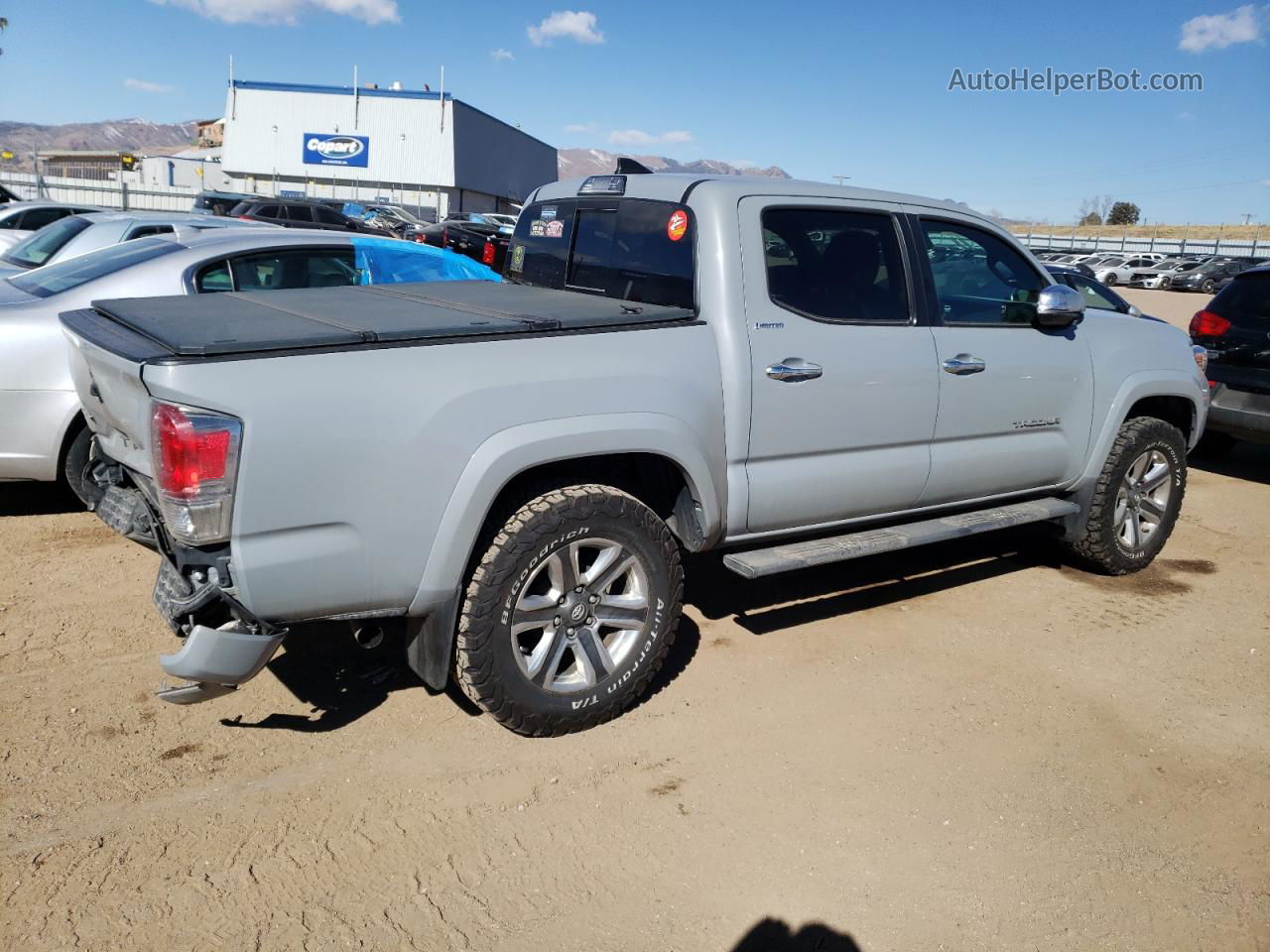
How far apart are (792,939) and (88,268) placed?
5.34 metres

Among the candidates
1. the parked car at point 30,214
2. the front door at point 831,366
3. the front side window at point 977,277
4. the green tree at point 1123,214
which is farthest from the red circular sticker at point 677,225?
the green tree at point 1123,214

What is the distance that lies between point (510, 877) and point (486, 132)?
60.3m

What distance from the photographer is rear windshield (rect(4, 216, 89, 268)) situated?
8.05 metres

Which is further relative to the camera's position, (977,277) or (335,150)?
(335,150)

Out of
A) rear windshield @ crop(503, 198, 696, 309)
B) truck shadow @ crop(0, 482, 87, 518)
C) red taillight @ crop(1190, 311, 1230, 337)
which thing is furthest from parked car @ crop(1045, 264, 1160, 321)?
truck shadow @ crop(0, 482, 87, 518)

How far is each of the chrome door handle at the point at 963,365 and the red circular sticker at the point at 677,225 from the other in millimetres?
1391

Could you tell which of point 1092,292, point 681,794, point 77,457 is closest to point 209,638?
point 681,794

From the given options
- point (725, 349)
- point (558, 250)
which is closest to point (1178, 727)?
point (725, 349)

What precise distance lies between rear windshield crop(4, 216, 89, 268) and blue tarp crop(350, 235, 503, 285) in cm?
317

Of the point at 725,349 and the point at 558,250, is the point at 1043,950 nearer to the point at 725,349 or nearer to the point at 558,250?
the point at 725,349

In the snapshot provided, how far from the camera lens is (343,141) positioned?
175ft

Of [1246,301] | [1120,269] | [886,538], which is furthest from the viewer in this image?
[1120,269]

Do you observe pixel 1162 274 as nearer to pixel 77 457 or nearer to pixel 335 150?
pixel 335 150

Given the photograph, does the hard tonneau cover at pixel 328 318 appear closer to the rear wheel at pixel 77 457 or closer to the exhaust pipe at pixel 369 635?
the exhaust pipe at pixel 369 635
